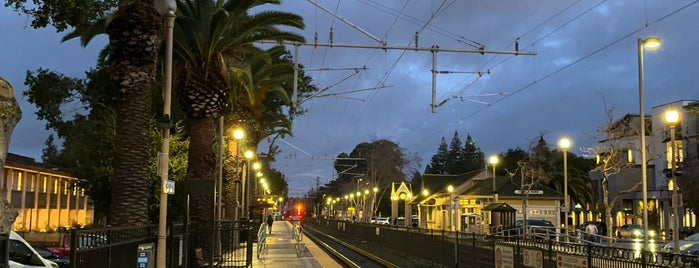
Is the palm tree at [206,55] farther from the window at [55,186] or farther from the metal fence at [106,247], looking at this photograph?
the window at [55,186]

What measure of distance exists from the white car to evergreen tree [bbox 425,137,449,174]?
6049 inches

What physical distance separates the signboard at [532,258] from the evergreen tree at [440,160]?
150423 mm

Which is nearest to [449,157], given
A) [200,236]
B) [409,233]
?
[409,233]

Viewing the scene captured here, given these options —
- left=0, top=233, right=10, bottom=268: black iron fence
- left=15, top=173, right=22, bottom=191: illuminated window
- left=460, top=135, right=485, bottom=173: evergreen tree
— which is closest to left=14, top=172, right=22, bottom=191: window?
left=15, top=173, right=22, bottom=191: illuminated window

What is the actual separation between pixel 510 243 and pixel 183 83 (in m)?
12.1

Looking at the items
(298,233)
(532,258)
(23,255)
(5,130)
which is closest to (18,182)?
(298,233)

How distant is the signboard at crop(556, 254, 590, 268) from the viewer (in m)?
11.4

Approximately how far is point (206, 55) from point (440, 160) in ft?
490

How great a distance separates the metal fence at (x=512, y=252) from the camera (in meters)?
9.99

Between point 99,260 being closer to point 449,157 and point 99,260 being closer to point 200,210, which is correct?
point 200,210

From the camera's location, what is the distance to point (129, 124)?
48.8ft

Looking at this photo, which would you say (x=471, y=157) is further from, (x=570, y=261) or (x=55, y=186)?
(x=570, y=261)

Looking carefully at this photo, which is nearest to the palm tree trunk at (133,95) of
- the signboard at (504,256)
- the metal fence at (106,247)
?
the metal fence at (106,247)

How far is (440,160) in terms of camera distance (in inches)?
6599
